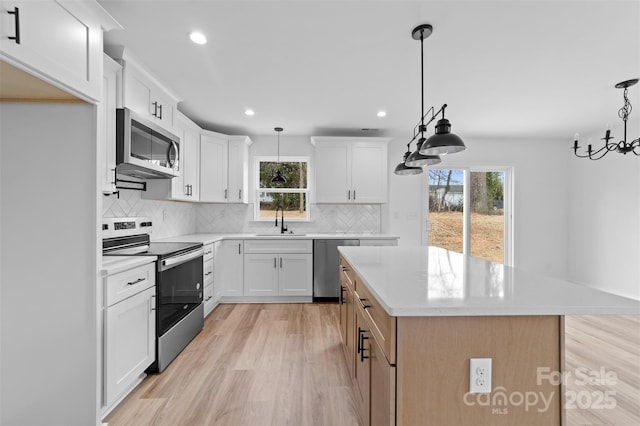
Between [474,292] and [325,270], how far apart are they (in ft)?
9.45

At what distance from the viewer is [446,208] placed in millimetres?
5016

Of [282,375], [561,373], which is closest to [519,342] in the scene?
[561,373]

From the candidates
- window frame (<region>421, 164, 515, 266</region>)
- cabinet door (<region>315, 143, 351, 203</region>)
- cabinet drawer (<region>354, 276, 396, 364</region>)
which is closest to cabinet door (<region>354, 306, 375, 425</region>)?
cabinet drawer (<region>354, 276, 396, 364</region>)

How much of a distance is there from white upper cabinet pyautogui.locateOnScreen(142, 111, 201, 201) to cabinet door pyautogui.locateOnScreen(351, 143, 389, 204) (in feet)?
7.13

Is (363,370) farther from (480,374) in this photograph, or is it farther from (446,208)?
(446,208)

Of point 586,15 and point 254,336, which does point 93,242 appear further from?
point 586,15

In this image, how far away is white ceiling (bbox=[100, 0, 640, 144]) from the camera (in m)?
1.87

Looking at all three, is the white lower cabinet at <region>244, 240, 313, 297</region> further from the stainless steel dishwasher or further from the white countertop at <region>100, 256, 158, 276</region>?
the white countertop at <region>100, 256, 158, 276</region>

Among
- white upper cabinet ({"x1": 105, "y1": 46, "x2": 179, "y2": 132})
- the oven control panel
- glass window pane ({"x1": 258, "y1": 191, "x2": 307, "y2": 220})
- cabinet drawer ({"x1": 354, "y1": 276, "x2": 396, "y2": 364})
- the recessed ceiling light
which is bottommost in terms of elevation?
cabinet drawer ({"x1": 354, "y1": 276, "x2": 396, "y2": 364})

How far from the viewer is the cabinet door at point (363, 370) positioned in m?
1.46

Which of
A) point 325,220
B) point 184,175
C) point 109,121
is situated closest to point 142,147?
point 109,121

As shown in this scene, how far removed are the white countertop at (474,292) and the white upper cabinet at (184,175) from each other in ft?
7.40

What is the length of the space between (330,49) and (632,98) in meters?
3.40

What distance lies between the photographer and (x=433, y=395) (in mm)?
1080
